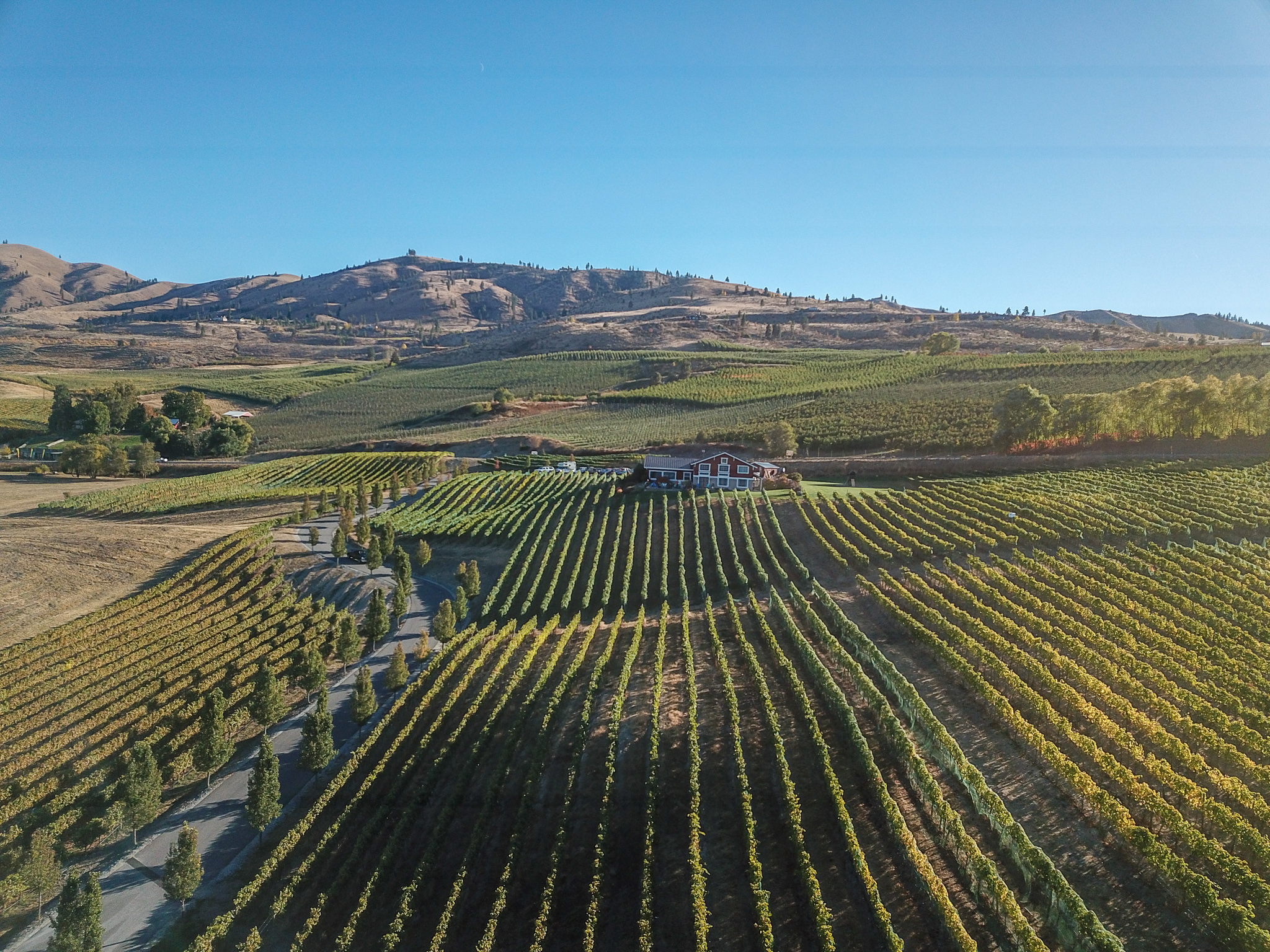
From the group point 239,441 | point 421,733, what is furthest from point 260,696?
point 239,441

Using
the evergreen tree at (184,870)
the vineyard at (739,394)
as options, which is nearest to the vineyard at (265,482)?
the vineyard at (739,394)

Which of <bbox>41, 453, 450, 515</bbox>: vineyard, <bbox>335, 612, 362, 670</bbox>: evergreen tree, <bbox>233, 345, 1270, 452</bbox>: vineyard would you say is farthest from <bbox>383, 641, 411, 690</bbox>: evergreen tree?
<bbox>233, 345, 1270, 452</bbox>: vineyard

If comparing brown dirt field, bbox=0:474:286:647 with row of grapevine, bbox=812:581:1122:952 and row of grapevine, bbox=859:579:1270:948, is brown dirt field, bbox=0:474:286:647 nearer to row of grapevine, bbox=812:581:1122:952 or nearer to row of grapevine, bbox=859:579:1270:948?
row of grapevine, bbox=812:581:1122:952

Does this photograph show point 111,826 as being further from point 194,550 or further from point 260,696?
point 194,550

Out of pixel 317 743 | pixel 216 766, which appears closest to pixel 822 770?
pixel 317 743

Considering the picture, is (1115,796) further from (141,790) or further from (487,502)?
(487,502)

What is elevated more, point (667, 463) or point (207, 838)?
point (667, 463)

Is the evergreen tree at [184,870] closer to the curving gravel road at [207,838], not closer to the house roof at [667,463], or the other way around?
the curving gravel road at [207,838]
